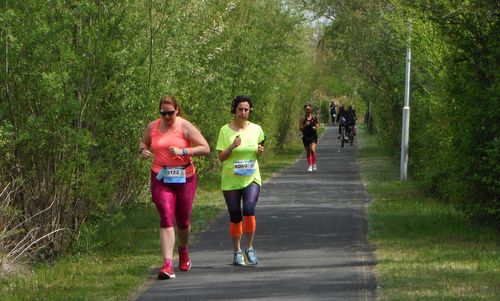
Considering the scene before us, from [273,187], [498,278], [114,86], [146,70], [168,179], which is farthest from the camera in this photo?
[273,187]

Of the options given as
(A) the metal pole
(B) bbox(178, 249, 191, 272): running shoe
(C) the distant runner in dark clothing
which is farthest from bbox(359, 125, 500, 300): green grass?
(C) the distant runner in dark clothing

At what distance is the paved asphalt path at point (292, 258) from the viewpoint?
9727 millimetres

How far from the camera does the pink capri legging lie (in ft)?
35.8

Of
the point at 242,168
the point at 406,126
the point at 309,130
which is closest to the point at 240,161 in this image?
the point at 242,168

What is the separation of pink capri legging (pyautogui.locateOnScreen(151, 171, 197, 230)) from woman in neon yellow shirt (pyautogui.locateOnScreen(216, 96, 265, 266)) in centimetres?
53

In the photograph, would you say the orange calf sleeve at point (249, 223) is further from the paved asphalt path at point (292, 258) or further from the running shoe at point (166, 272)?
the running shoe at point (166, 272)

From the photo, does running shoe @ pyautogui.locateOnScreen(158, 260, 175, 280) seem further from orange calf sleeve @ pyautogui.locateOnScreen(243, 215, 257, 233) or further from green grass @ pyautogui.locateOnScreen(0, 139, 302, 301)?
orange calf sleeve @ pyautogui.locateOnScreen(243, 215, 257, 233)

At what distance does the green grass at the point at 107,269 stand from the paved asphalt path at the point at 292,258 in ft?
0.77

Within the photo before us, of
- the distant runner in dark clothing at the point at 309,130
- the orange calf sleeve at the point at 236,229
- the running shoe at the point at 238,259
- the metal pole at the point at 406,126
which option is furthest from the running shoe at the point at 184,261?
the distant runner in dark clothing at the point at 309,130

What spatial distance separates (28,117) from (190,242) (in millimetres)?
3048

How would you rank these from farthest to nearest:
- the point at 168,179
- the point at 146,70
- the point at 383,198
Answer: the point at 383,198 → the point at 146,70 → the point at 168,179

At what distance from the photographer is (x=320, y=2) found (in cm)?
3722

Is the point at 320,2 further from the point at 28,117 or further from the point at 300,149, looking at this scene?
the point at 28,117

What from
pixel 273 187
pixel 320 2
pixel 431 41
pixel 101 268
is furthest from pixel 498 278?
pixel 320 2
